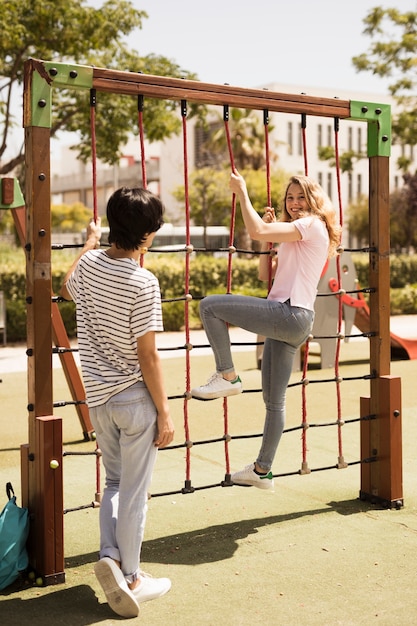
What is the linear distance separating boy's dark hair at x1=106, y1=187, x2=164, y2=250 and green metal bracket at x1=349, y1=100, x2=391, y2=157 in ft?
5.64

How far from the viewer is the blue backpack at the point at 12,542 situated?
3.06 m

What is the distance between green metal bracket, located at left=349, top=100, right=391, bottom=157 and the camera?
13.4ft

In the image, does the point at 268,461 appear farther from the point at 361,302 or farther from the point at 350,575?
the point at 361,302

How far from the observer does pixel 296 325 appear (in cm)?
355

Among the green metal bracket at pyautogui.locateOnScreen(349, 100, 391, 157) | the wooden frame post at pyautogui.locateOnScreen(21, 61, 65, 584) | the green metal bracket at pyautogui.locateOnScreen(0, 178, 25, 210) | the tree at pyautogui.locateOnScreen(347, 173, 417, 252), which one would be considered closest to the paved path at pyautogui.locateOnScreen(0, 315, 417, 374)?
the green metal bracket at pyautogui.locateOnScreen(0, 178, 25, 210)

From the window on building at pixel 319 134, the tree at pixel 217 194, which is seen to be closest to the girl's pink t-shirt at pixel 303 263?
the tree at pixel 217 194

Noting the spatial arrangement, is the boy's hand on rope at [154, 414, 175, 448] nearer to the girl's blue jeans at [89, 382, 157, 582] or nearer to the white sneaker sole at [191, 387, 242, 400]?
the girl's blue jeans at [89, 382, 157, 582]

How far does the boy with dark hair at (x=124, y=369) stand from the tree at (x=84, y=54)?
1041 cm

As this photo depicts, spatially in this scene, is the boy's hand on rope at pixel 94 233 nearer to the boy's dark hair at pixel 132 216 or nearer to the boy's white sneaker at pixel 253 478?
the boy's dark hair at pixel 132 216

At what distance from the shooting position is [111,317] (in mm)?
2699

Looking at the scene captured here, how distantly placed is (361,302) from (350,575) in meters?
6.27

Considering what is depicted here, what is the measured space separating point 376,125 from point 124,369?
210 cm

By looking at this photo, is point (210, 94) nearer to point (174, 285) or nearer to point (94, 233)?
point (94, 233)

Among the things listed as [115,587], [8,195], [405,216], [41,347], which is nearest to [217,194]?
[405,216]
